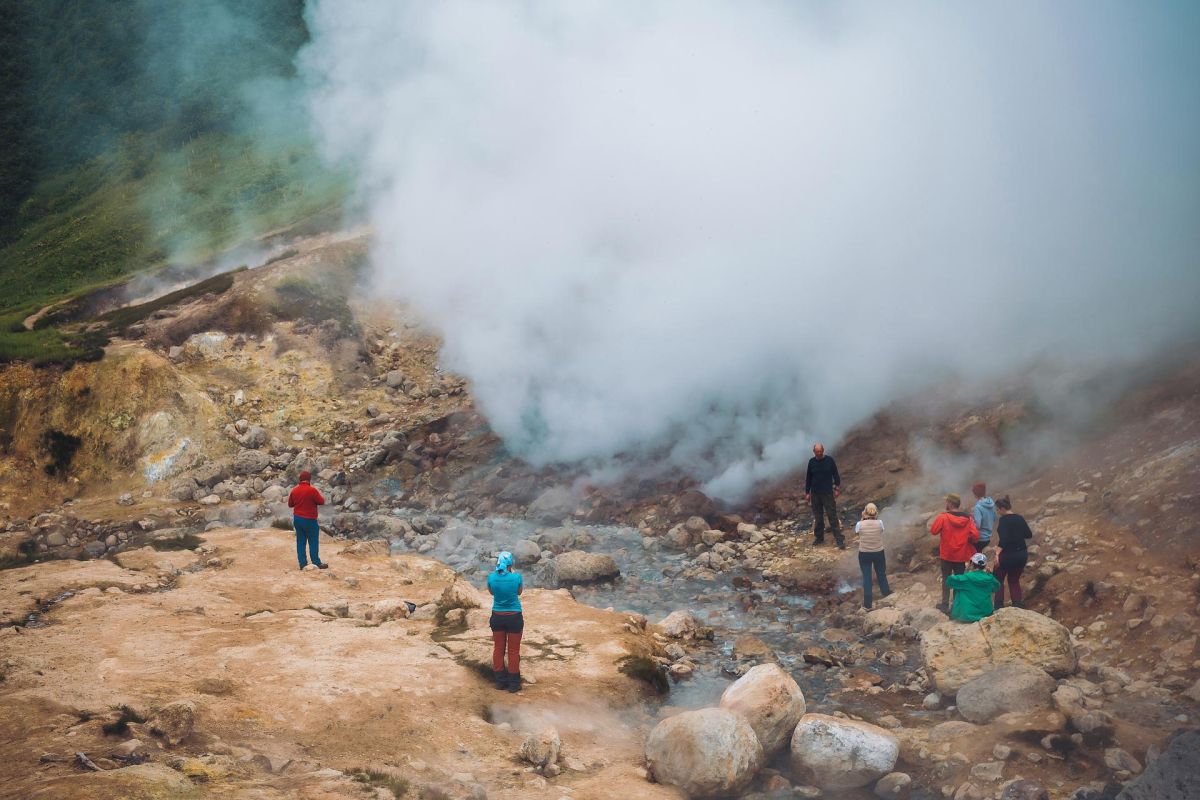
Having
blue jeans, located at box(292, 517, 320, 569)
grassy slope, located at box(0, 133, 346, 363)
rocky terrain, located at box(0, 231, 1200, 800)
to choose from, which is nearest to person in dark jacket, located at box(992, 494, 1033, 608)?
rocky terrain, located at box(0, 231, 1200, 800)

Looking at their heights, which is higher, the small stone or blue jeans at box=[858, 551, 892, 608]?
blue jeans at box=[858, 551, 892, 608]

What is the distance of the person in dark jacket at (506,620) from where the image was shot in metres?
6.84

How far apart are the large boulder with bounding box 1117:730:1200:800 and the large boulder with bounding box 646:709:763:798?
2282 mm

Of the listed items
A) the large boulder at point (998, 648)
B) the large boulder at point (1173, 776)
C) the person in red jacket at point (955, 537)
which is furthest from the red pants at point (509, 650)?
the large boulder at point (1173, 776)

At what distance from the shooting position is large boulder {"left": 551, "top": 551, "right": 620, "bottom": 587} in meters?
10.9

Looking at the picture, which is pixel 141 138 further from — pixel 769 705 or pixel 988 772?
pixel 988 772

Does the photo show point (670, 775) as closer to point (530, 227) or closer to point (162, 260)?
point (530, 227)

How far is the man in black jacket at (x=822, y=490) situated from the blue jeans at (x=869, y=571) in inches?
62.6

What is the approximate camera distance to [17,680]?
245 inches

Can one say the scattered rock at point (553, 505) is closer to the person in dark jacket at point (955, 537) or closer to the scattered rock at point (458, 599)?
the scattered rock at point (458, 599)

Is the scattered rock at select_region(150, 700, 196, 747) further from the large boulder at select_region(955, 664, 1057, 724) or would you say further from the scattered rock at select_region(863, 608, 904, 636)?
the scattered rock at select_region(863, 608, 904, 636)

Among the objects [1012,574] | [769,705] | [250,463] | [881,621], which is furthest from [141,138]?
[1012,574]

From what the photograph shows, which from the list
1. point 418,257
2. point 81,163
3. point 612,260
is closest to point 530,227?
point 612,260

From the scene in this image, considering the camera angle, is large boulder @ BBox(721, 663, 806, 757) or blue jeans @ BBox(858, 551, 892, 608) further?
blue jeans @ BBox(858, 551, 892, 608)
